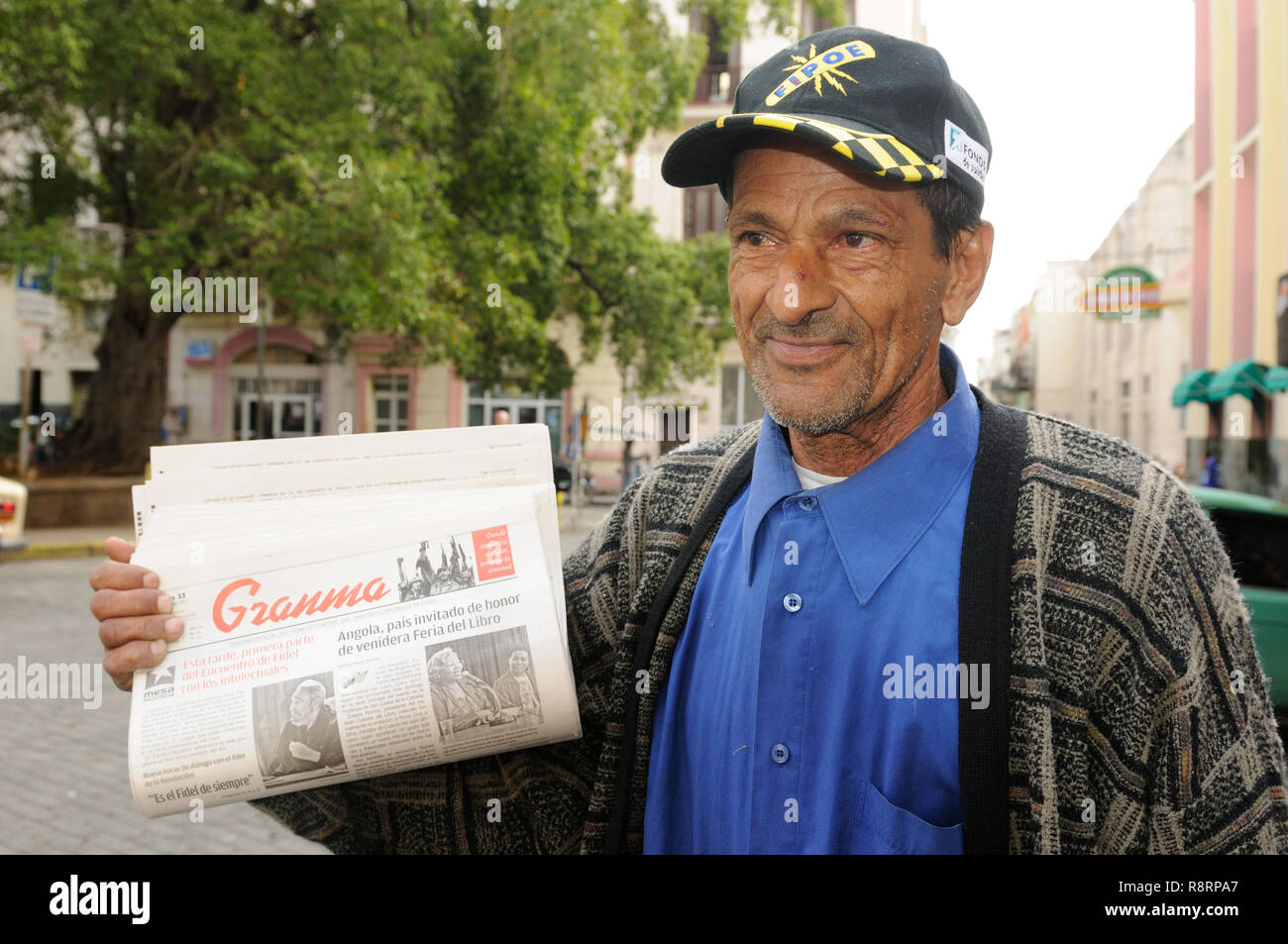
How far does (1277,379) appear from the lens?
561 inches

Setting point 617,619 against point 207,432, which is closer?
Answer: point 617,619

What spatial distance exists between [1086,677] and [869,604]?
299 millimetres

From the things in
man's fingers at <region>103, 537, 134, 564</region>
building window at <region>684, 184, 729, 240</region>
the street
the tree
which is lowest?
the street

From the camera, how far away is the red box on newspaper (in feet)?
5.14

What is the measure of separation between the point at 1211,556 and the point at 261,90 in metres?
14.2

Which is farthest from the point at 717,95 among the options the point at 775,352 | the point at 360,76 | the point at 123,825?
the point at 775,352

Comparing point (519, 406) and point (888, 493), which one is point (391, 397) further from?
point (888, 493)

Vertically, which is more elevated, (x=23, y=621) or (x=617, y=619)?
(x=617, y=619)

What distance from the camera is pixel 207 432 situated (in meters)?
29.6

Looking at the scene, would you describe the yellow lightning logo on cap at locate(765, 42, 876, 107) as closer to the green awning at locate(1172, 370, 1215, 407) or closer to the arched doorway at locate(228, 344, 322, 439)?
the green awning at locate(1172, 370, 1215, 407)

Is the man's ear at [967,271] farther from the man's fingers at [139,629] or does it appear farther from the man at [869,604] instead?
the man's fingers at [139,629]

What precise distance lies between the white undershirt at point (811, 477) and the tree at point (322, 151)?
11.4 meters

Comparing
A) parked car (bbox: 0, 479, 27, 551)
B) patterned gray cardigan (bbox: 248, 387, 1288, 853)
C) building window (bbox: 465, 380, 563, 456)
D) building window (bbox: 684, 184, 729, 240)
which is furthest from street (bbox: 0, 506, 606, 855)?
building window (bbox: 684, 184, 729, 240)
